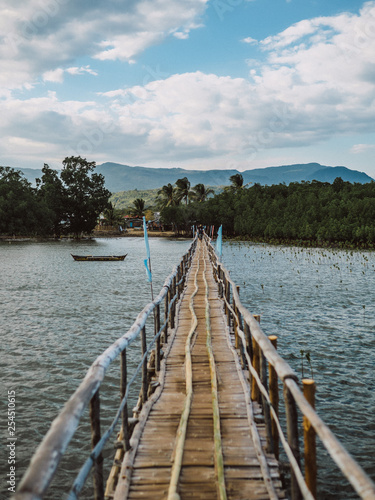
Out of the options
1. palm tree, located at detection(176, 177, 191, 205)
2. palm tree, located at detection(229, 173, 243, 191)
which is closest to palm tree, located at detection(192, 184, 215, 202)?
palm tree, located at detection(176, 177, 191, 205)

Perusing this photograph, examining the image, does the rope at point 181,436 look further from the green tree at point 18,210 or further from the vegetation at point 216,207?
the green tree at point 18,210

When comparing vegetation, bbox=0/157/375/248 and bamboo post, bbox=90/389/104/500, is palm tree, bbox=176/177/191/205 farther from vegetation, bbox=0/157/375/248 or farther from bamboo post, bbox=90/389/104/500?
bamboo post, bbox=90/389/104/500

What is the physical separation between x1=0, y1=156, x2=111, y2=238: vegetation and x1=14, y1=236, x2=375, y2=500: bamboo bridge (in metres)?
77.0

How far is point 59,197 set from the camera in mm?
86188

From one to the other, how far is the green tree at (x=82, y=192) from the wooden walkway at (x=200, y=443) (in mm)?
82417

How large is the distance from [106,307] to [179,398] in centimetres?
1502

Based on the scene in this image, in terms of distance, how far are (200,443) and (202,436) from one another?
170 millimetres

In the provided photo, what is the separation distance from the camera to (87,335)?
50.3 feet

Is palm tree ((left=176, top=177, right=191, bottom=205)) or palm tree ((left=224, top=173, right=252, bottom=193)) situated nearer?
palm tree ((left=176, top=177, right=191, bottom=205))

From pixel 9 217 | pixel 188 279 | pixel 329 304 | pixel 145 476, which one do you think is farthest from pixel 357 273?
pixel 9 217

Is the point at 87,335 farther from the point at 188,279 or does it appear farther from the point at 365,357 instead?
the point at 365,357

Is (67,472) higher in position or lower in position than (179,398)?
lower

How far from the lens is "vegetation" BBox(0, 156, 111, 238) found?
79.0 meters

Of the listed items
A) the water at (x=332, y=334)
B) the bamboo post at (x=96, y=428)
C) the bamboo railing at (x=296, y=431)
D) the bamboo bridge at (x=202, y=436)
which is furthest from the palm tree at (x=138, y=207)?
the bamboo post at (x=96, y=428)
